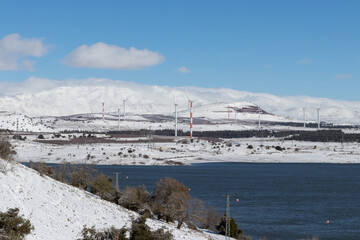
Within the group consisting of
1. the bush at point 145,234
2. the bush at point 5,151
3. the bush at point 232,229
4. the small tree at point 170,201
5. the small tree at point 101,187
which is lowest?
the bush at point 232,229

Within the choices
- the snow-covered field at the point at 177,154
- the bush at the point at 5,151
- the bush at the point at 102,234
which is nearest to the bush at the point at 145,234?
the bush at the point at 102,234

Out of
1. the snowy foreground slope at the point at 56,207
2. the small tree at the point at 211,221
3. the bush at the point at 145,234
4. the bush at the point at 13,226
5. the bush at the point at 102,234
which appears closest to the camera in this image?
the bush at the point at 13,226

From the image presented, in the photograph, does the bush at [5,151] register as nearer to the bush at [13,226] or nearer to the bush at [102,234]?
the bush at [13,226]

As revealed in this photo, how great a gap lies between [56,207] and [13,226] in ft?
18.5

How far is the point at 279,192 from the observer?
60.2 metres

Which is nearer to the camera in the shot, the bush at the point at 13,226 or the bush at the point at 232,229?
the bush at the point at 13,226

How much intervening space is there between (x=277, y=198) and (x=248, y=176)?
21.1 m

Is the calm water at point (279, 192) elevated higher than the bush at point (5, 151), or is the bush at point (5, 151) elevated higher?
the bush at point (5, 151)

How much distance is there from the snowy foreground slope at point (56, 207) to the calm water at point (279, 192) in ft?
28.6

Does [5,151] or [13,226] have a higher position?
[5,151]

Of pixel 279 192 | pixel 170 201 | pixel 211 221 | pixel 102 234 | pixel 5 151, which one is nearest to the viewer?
pixel 102 234

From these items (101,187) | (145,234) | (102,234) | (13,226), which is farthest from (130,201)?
(13,226)

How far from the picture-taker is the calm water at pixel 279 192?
4116 centimetres

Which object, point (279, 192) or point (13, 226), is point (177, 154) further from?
point (13, 226)
